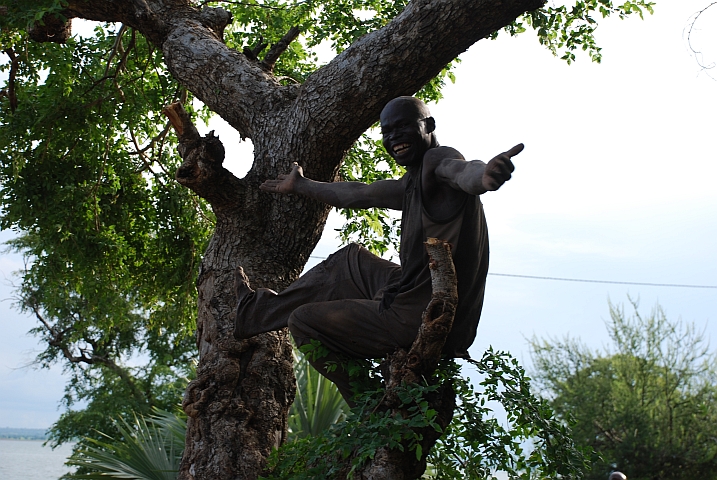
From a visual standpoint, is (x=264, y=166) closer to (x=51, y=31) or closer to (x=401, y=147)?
(x=401, y=147)

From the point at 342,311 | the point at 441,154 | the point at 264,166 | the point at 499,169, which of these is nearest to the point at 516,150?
the point at 499,169

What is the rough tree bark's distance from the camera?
435cm

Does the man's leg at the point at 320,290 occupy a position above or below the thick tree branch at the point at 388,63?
below

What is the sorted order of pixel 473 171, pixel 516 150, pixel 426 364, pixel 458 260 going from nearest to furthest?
1. pixel 516 150
2. pixel 473 171
3. pixel 426 364
4. pixel 458 260

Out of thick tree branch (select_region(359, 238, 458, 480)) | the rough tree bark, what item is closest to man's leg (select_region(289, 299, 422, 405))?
thick tree branch (select_region(359, 238, 458, 480))

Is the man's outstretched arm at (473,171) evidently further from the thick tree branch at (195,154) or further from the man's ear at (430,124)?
the thick tree branch at (195,154)

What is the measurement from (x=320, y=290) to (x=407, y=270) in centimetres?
60

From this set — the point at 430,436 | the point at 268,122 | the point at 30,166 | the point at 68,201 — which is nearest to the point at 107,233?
the point at 68,201

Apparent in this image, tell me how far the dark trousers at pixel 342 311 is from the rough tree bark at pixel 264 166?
20.0 inches

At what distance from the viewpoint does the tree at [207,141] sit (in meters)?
4.56

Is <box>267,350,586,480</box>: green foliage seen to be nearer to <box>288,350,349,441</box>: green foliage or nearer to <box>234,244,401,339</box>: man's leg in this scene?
<box>234,244,401,339</box>: man's leg

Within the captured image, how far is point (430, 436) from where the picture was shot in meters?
3.24

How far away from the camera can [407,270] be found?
3582 millimetres

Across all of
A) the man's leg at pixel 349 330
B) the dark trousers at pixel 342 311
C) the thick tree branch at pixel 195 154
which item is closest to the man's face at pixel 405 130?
the dark trousers at pixel 342 311
